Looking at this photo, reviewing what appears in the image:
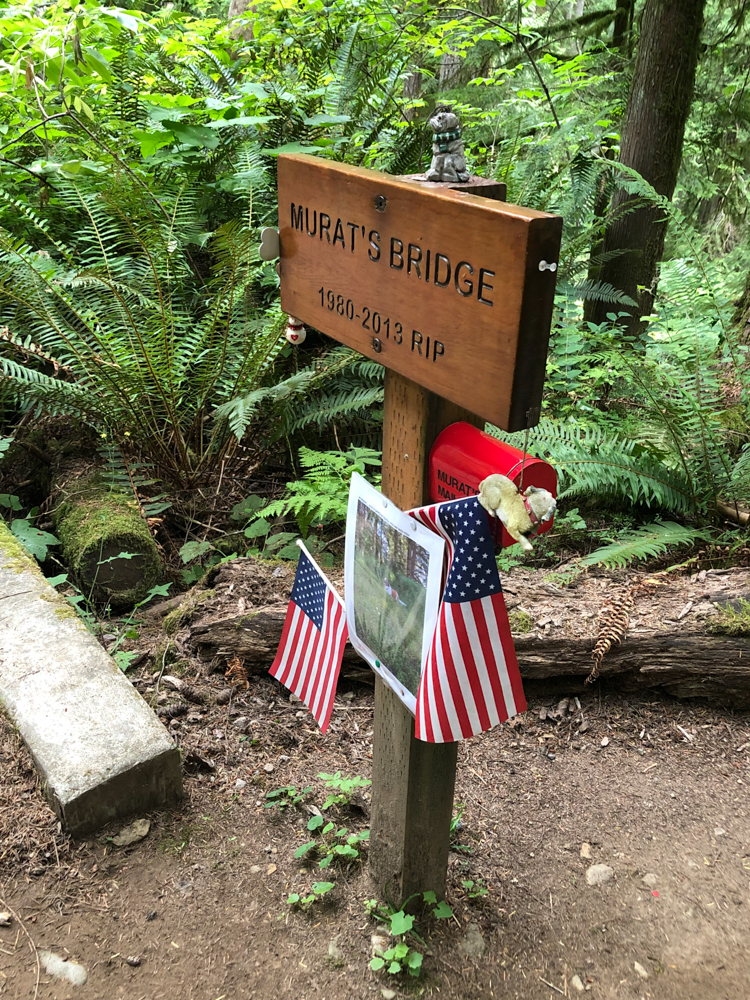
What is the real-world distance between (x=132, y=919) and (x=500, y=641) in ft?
4.10

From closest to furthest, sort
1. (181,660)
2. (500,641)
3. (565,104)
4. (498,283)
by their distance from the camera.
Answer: (498,283) < (500,641) < (181,660) < (565,104)

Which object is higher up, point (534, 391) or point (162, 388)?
point (534, 391)

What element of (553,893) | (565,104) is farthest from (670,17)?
(553,893)

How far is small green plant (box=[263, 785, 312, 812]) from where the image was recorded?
7.34 feet

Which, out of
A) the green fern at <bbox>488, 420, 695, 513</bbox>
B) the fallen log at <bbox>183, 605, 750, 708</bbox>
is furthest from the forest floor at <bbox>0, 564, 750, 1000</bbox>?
the green fern at <bbox>488, 420, 695, 513</bbox>

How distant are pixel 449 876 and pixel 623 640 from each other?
A: 1028 mm

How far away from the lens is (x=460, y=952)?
5.98 feet

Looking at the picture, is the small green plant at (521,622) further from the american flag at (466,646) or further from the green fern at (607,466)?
the american flag at (466,646)

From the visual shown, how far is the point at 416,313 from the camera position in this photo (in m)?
1.24

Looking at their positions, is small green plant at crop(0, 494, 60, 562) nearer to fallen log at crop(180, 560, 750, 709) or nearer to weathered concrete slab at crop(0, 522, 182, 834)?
weathered concrete slab at crop(0, 522, 182, 834)

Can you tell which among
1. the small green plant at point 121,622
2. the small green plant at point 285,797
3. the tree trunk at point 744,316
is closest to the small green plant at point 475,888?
the small green plant at point 285,797

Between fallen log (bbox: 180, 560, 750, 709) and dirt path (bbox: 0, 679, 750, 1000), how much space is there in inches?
7.8

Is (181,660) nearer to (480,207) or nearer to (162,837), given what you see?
(162,837)

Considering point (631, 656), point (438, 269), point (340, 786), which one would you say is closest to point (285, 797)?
point (340, 786)
